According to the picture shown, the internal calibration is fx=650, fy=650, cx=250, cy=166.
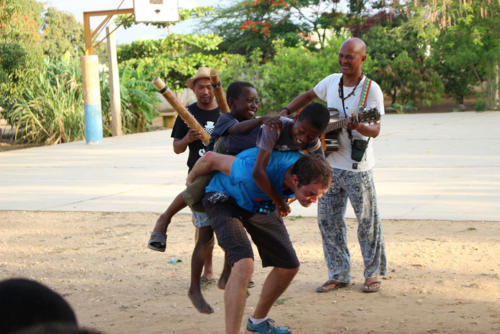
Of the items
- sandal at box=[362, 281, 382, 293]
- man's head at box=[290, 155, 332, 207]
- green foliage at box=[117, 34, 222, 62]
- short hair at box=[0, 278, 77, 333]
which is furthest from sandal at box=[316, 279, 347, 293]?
green foliage at box=[117, 34, 222, 62]

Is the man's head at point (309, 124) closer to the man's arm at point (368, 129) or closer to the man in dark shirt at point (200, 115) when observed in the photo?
the man's arm at point (368, 129)

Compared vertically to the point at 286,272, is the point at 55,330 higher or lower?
higher

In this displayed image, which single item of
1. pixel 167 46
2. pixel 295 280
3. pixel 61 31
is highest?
pixel 61 31

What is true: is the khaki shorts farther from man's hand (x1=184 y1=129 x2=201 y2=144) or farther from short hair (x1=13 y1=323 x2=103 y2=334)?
short hair (x1=13 y1=323 x2=103 y2=334)

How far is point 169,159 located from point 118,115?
7.19m

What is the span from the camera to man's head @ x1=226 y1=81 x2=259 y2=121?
4.33 m

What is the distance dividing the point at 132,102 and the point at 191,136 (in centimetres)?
1804

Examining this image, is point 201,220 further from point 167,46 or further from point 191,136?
point 167,46

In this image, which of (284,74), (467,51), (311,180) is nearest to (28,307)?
(311,180)

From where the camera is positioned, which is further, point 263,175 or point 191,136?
point 191,136

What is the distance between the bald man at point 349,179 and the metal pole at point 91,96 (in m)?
13.3

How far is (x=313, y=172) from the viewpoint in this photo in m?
3.46

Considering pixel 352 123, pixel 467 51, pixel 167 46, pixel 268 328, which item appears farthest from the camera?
pixel 167 46

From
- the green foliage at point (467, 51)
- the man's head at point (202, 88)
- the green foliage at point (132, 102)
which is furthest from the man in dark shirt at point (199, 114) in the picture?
the green foliage at point (467, 51)
